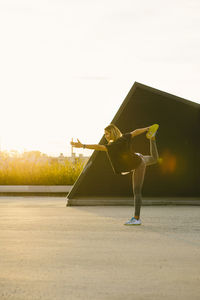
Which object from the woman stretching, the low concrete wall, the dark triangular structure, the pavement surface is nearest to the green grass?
the low concrete wall

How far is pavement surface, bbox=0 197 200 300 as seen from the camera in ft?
16.9

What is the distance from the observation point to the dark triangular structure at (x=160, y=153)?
15.1 meters

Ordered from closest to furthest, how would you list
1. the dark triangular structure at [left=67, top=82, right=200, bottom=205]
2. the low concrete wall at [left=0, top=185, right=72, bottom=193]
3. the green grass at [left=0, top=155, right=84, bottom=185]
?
the dark triangular structure at [left=67, top=82, right=200, bottom=205], the low concrete wall at [left=0, top=185, right=72, bottom=193], the green grass at [left=0, top=155, right=84, bottom=185]

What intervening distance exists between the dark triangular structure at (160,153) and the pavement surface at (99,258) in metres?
3.05

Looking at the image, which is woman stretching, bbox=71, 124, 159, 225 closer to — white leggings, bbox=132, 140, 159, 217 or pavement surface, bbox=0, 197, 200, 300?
white leggings, bbox=132, 140, 159, 217

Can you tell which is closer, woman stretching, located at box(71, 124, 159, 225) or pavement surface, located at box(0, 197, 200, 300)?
pavement surface, located at box(0, 197, 200, 300)

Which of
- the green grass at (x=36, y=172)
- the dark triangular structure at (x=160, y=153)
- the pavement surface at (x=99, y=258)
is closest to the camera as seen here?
the pavement surface at (x=99, y=258)

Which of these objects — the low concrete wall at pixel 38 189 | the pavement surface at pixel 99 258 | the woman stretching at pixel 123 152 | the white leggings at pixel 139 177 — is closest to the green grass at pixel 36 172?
the low concrete wall at pixel 38 189

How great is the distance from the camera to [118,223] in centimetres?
1075

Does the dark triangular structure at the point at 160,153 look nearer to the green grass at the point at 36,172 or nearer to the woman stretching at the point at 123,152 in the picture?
the woman stretching at the point at 123,152

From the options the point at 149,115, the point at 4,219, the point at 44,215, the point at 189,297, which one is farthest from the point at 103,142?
the point at 189,297

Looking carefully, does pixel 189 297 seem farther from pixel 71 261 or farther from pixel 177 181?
pixel 177 181

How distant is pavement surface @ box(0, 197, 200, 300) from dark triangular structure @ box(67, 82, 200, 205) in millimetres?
3049

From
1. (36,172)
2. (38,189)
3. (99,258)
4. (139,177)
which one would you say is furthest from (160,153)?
(36,172)
